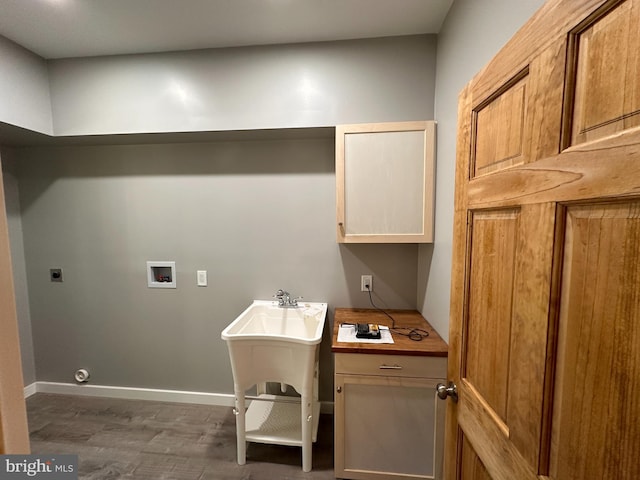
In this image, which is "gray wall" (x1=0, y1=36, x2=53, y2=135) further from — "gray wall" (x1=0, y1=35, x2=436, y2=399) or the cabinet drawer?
the cabinet drawer

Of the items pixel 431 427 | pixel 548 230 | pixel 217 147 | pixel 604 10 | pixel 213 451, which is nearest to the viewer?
pixel 604 10

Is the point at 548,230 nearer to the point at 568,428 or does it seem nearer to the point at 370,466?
the point at 568,428

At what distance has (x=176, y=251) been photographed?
2.10 meters

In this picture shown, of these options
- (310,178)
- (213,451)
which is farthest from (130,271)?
(310,178)

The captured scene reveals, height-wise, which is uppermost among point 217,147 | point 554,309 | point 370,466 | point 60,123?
point 60,123

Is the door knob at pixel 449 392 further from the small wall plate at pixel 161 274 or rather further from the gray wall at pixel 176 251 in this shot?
the small wall plate at pixel 161 274

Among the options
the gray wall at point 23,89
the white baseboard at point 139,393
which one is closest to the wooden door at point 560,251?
the white baseboard at point 139,393

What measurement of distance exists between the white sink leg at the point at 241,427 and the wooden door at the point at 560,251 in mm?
1205

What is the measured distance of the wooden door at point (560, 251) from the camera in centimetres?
42

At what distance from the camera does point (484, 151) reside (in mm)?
810

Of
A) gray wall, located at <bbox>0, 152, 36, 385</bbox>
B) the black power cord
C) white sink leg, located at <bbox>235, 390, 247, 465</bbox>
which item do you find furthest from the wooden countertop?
gray wall, located at <bbox>0, 152, 36, 385</bbox>

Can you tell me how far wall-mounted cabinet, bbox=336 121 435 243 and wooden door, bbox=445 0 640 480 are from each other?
73 cm

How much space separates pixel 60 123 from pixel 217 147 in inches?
41.9

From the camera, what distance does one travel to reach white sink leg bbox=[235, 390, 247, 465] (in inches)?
59.9
